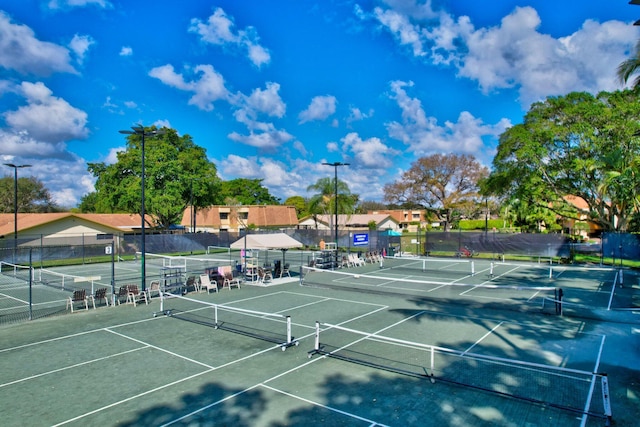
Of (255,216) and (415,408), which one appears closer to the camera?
(415,408)

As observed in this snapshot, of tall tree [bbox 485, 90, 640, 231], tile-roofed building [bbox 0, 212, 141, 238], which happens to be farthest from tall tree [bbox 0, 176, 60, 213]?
tall tree [bbox 485, 90, 640, 231]

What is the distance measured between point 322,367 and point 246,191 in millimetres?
102986

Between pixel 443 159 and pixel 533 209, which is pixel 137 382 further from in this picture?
pixel 443 159

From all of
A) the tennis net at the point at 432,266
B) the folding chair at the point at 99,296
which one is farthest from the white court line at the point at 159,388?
the tennis net at the point at 432,266

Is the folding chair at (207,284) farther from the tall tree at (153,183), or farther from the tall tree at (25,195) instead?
the tall tree at (25,195)

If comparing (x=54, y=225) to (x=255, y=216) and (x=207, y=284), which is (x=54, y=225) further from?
(x=255, y=216)

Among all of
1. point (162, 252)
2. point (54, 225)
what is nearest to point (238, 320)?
point (162, 252)

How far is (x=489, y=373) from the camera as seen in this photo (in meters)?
9.64

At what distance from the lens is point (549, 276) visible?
25.7m

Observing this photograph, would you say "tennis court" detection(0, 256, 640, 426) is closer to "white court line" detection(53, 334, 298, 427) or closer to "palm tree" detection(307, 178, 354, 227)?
"white court line" detection(53, 334, 298, 427)

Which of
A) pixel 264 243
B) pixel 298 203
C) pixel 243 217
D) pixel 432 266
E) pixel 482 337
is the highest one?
pixel 298 203

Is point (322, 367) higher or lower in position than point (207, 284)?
lower

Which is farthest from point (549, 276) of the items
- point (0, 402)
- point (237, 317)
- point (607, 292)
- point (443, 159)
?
point (443, 159)

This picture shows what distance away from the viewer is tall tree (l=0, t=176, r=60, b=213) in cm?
6969
